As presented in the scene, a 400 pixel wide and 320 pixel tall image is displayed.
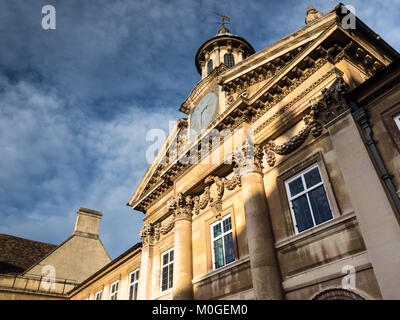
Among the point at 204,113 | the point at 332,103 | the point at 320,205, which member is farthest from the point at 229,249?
the point at 204,113

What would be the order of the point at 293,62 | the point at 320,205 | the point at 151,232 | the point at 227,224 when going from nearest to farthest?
the point at 320,205 → the point at 293,62 → the point at 227,224 → the point at 151,232

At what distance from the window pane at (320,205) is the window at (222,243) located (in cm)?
446

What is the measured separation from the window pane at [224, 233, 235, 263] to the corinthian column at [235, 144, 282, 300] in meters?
2.13

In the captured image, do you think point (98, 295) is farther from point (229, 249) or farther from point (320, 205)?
point (320, 205)

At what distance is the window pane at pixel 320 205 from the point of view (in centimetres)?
1053

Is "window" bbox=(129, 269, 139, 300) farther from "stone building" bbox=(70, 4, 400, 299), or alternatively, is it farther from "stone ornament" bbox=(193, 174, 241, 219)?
"stone ornament" bbox=(193, 174, 241, 219)

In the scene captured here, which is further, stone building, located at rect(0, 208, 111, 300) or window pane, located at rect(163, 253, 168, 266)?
stone building, located at rect(0, 208, 111, 300)

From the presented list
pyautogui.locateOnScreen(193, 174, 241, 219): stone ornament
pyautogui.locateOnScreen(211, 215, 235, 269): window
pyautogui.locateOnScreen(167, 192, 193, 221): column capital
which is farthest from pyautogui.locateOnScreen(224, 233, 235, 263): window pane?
pyautogui.locateOnScreen(167, 192, 193, 221): column capital

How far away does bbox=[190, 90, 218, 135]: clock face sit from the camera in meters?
20.1

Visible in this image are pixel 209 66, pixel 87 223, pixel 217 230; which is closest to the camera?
pixel 217 230

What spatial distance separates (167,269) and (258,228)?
8.29 m

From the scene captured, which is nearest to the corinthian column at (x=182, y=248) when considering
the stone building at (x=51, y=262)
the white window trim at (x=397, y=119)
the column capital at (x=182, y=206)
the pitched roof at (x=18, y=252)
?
the column capital at (x=182, y=206)

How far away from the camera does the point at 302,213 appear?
11.4 meters

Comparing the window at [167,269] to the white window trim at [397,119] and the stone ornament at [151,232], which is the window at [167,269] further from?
the white window trim at [397,119]
